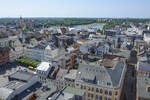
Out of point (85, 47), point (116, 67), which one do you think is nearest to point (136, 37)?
point (85, 47)

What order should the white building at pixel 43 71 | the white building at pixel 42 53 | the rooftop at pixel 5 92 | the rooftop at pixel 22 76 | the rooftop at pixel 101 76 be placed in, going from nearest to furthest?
1. the rooftop at pixel 5 92
2. the rooftop at pixel 101 76
3. the rooftop at pixel 22 76
4. the white building at pixel 43 71
5. the white building at pixel 42 53

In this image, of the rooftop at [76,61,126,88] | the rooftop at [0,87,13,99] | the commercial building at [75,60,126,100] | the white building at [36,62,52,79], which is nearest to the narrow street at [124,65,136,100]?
the commercial building at [75,60,126,100]

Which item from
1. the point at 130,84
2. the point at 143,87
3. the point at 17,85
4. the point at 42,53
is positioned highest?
the point at 42,53

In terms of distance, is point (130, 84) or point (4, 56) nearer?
point (130, 84)

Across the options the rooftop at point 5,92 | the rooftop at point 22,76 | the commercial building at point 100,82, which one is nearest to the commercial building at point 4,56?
the rooftop at point 22,76

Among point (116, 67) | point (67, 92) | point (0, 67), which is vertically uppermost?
Answer: point (116, 67)

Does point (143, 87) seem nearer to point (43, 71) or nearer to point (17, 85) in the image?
point (43, 71)

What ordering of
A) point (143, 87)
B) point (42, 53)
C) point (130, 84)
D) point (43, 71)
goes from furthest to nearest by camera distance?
point (42, 53), point (130, 84), point (43, 71), point (143, 87)

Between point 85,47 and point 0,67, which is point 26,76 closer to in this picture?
point 0,67

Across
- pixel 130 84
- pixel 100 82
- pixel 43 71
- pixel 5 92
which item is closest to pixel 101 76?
pixel 100 82

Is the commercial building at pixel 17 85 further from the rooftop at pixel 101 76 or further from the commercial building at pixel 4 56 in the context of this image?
the commercial building at pixel 4 56

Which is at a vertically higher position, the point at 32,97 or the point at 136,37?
the point at 136,37
